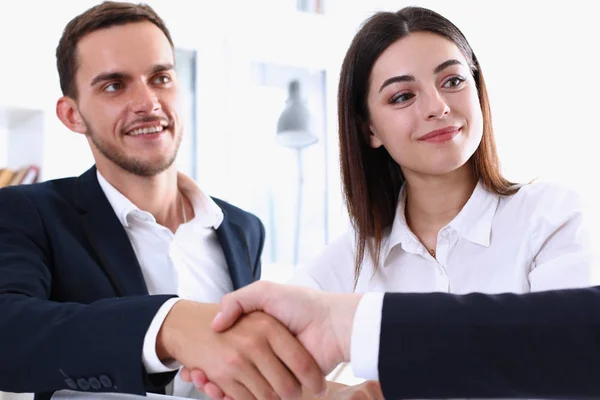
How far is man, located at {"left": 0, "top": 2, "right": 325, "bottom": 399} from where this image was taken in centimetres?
114

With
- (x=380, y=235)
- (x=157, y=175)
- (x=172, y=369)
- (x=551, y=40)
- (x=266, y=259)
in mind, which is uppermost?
(x=551, y=40)

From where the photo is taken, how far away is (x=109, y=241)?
1.75m

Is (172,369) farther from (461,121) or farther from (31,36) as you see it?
(31,36)

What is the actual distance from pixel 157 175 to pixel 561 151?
1674 mm

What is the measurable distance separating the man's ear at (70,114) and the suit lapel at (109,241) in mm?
269

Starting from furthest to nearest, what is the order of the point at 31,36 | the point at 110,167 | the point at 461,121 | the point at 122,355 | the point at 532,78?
the point at 532,78, the point at 31,36, the point at 110,167, the point at 461,121, the point at 122,355

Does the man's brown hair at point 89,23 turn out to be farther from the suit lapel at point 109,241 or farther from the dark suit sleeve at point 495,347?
the dark suit sleeve at point 495,347

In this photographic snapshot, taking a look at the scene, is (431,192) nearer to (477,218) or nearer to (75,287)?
(477,218)

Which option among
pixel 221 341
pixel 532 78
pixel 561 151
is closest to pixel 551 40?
pixel 532 78

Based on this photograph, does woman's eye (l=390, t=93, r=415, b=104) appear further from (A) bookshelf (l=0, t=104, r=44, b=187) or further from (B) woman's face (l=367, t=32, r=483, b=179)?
(A) bookshelf (l=0, t=104, r=44, b=187)

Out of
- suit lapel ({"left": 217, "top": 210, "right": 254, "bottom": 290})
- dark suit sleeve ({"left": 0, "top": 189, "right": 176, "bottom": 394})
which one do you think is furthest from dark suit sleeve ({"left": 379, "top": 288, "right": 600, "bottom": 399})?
suit lapel ({"left": 217, "top": 210, "right": 254, "bottom": 290})

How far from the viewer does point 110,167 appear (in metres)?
1.96

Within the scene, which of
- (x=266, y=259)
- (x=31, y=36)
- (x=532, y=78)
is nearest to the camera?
(x=31, y=36)

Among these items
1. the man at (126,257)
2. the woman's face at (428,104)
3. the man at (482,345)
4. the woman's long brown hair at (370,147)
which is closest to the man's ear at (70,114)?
the man at (126,257)
